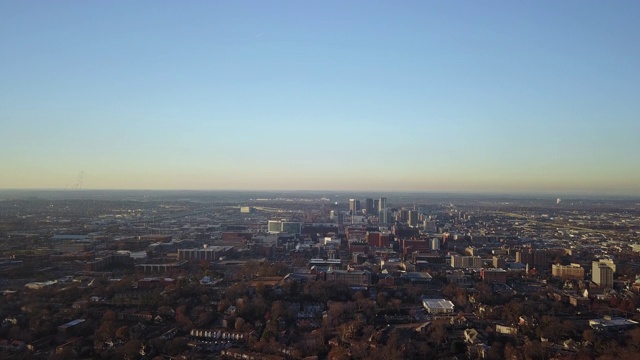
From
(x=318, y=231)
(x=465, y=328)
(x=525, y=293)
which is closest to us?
(x=465, y=328)

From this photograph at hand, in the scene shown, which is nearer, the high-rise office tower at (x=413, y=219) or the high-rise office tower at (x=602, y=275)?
the high-rise office tower at (x=602, y=275)

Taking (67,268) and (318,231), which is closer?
(67,268)

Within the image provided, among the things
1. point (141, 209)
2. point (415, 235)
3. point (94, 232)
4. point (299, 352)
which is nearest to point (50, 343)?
point (299, 352)

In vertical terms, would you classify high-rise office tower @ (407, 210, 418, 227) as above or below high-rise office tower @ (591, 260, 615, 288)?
above

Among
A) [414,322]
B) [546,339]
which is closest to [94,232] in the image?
[414,322]

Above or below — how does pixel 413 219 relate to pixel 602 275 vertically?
above

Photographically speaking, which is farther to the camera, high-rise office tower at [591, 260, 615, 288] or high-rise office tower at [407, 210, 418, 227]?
high-rise office tower at [407, 210, 418, 227]

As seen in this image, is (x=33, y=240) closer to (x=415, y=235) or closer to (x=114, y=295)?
(x=114, y=295)

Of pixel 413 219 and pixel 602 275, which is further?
pixel 413 219

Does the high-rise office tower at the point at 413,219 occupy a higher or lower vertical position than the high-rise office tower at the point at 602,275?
higher

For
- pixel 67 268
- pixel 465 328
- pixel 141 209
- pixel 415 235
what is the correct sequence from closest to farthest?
pixel 465 328 → pixel 67 268 → pixel 415 235 → pixel 141 209
